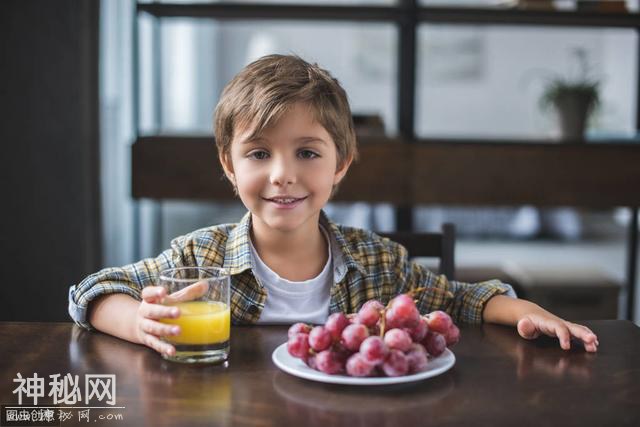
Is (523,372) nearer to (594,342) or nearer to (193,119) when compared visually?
(594,342)

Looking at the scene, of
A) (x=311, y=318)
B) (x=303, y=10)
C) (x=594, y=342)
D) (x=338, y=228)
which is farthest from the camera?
(x=303, y=10)

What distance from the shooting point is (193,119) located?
6.01m

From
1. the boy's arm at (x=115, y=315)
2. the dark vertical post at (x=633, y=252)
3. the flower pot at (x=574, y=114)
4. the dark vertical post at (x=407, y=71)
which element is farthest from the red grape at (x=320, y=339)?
the dark vertical post at (x=633, y=252)

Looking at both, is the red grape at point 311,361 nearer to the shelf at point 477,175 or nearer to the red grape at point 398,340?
the red grape at point 398,340

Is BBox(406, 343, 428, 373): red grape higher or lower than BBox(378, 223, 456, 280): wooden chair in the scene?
lower

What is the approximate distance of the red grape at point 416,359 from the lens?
92 centimetres

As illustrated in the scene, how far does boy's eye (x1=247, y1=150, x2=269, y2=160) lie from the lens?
50.6 inches

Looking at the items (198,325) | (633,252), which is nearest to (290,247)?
(198,325)

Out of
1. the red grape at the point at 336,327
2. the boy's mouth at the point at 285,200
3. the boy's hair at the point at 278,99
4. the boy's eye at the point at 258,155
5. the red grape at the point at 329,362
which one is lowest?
the red grape at the point at 329,362

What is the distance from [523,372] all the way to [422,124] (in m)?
6.65

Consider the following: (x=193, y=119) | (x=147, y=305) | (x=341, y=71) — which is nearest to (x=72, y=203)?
(x=147, y=305)

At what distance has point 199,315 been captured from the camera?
1010 mm

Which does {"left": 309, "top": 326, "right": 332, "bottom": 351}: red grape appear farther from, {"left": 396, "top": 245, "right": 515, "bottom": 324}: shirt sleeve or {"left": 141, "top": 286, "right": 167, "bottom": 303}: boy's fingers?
{"left": 396, "top": 245, "right": 515, "bottom": 324}: shirt sleeve

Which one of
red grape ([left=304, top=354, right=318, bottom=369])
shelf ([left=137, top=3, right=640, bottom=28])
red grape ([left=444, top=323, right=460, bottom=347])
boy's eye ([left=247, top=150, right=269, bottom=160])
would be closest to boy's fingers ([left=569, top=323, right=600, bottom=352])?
red grape ([left=444, top=323, right=460, bottom=347])
